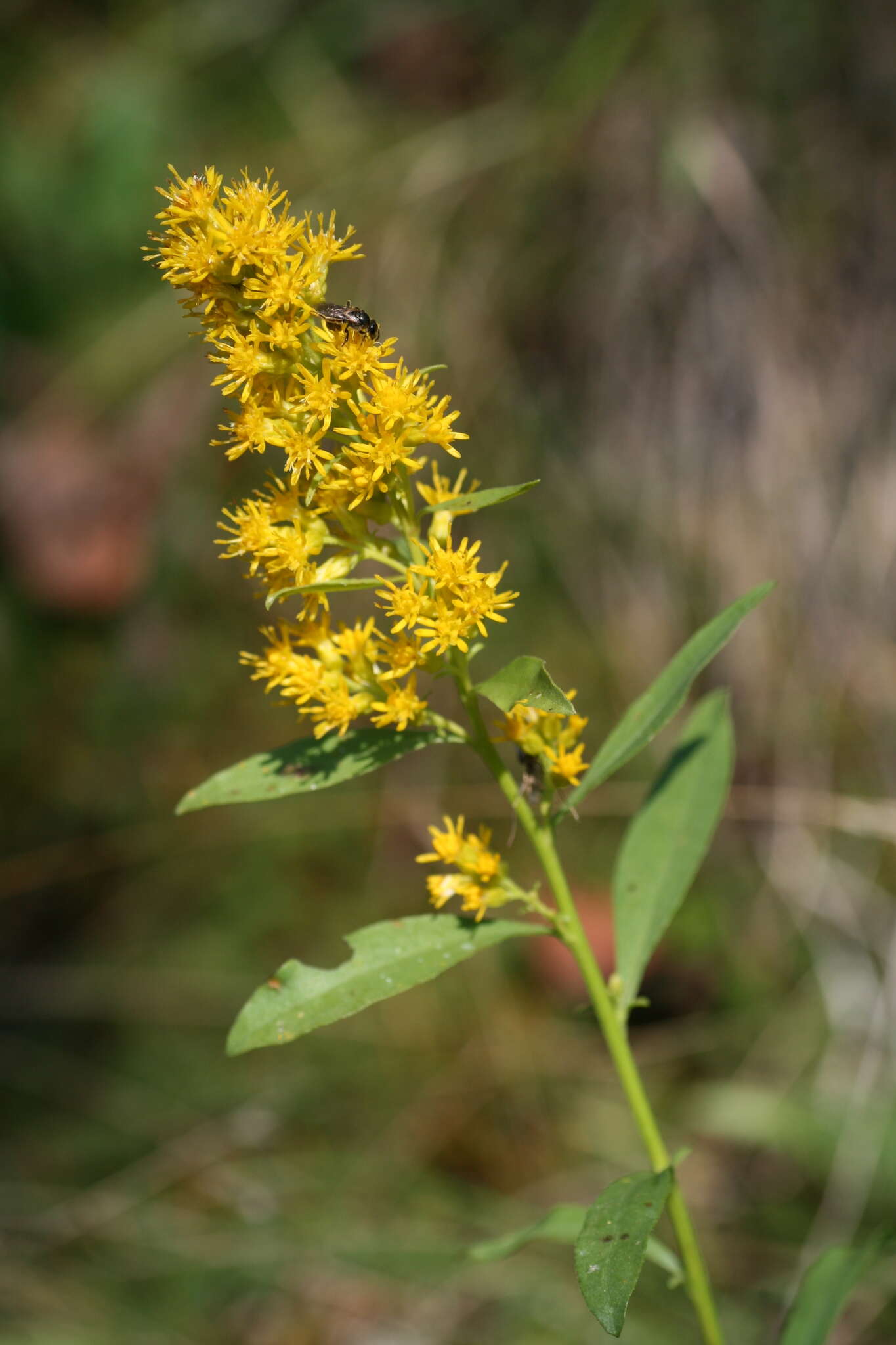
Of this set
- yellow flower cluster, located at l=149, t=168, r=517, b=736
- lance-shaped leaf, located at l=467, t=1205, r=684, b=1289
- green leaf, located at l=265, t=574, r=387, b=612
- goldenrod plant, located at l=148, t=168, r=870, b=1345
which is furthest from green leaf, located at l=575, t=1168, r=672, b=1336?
green leaf, located at l=265, t=574, r=387, b=612

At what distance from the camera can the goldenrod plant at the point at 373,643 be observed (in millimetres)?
1387

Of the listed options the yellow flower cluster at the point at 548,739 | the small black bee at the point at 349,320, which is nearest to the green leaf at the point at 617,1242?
the yellow flower cluster at the point at 548,739

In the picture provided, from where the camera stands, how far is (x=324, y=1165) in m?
3.12

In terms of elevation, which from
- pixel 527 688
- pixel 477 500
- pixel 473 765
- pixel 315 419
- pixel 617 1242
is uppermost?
pixel 315 419

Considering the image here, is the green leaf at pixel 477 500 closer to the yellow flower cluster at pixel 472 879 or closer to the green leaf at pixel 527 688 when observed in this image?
the green leaf at pixel 527 688

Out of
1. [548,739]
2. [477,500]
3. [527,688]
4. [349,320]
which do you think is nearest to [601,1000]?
[548,739]

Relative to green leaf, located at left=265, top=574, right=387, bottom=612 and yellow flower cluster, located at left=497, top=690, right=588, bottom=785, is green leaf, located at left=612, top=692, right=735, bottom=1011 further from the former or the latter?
green leaf, located at left=265, top=574, right=387, bottom=612

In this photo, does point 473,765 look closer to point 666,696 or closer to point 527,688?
point 666,696

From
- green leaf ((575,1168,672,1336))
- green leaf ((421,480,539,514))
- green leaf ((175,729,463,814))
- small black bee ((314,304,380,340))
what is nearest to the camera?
green leaf ((575,1168,672,1336))

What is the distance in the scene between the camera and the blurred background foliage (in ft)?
9.50

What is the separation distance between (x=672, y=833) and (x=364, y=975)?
0.66 metres

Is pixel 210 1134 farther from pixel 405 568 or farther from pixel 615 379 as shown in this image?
pixel 615 379

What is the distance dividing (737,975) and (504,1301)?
1.17m

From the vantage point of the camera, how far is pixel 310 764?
1.57 metres
